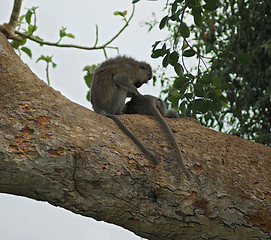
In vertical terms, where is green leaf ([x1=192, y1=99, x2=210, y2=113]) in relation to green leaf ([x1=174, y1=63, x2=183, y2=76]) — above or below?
below

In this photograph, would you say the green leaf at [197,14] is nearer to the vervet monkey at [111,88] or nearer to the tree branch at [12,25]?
the vervet monkey at [111,88]

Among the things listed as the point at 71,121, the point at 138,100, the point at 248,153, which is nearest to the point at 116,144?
the point at 71,121

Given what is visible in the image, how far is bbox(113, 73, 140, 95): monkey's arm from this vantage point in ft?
12.6

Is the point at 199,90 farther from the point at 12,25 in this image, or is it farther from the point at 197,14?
the point at 12,25

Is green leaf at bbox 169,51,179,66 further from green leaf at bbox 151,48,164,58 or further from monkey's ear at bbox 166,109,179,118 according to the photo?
monkey's ear at bbox 166,109,179,118

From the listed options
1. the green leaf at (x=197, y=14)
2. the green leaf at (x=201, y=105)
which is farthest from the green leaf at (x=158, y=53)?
the green leaf at (x=201, y=105)

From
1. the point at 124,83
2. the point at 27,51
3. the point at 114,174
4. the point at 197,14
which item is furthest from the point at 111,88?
the point at 114,174

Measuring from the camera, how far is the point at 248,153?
9.31ft

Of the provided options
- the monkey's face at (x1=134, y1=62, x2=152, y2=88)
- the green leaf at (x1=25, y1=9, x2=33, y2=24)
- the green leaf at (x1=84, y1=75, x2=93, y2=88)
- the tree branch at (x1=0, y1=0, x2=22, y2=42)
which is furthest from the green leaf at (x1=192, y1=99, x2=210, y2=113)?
the green leaf at (x1=25, y1=9, x2=33, y2=24)

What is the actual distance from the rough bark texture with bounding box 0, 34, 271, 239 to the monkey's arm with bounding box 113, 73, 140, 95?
1.17 meters

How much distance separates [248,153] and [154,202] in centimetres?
89

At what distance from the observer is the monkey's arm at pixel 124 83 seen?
3855 mm

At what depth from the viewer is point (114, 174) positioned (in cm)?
231

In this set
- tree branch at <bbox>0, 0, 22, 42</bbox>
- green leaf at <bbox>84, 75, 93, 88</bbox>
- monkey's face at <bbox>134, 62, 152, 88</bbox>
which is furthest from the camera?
green leaf at <bbox>84, 75, 93, 88</bbox>
